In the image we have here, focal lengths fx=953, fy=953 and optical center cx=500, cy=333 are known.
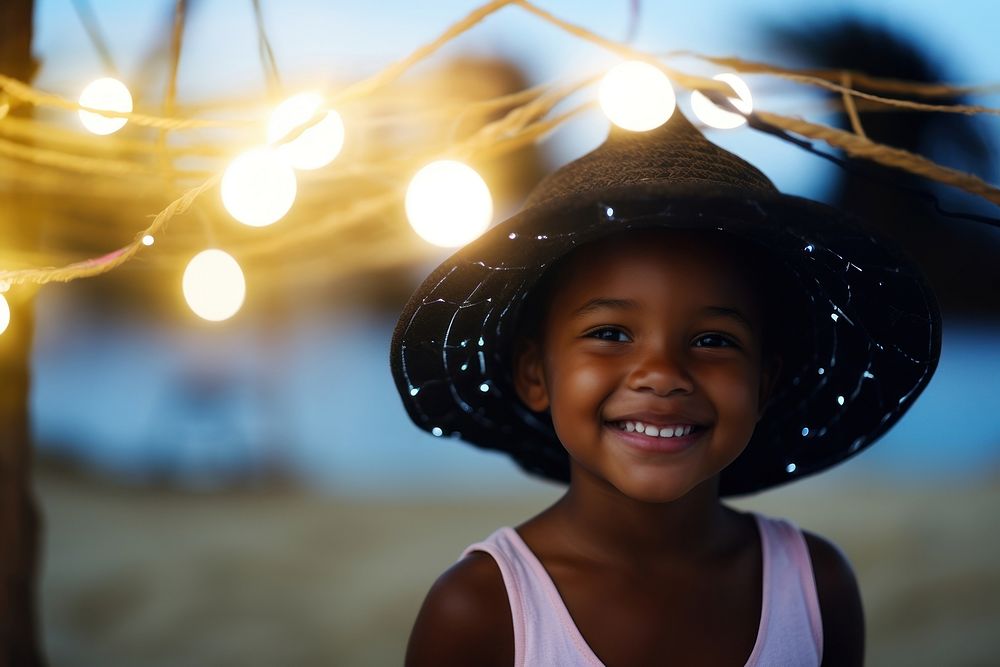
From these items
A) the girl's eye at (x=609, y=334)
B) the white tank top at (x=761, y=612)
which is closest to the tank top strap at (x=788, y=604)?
the white tank top at (x=761, y=612)

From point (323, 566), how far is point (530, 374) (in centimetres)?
161

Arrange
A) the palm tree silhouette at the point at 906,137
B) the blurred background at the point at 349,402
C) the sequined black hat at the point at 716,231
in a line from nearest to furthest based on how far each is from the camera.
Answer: the sequined black hat at the point at 716,231 < the blurred background at the point at 349,402 < the palm tree silhouette at the point at 906,137

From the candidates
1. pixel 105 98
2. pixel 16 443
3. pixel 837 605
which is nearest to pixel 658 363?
pixel 837 605

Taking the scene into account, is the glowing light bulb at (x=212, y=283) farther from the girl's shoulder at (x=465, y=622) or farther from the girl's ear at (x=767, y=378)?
the girl's ear at (x=767, y=378)

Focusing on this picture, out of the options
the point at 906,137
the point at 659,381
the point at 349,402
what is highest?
the point at 906,137

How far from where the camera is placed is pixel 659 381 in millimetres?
1021

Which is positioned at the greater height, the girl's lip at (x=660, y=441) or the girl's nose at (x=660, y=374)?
the girl's nose at (x=660, y=374)

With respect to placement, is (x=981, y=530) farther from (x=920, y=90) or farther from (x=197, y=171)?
(x=197, y=171)

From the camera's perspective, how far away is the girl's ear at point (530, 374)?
122 centimetres

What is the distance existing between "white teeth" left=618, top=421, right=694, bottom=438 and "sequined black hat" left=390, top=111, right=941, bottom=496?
21 cm

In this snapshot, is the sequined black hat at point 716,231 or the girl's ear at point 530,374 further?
the girl's ear at point 530,374

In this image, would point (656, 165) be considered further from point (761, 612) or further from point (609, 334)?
point (761, 612)

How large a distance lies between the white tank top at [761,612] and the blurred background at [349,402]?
49 cm

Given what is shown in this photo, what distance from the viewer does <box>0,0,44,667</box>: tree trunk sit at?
1374 millimetres
